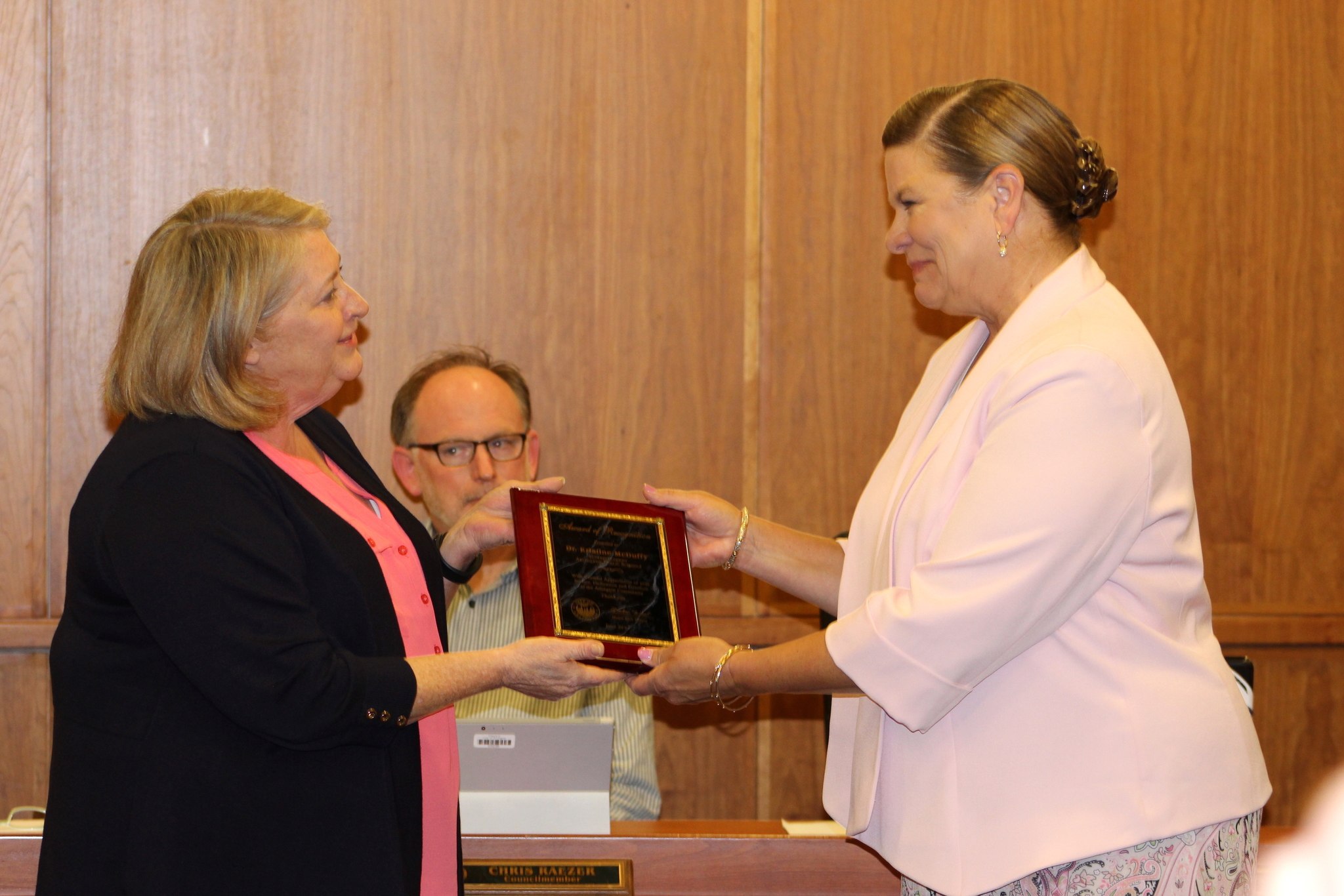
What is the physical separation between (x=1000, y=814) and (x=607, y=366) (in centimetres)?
192

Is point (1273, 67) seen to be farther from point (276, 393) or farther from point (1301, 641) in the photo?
point (276, 393)

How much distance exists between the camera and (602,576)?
2229 millimetres

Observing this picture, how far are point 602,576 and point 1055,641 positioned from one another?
85cm

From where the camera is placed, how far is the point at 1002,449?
5.42 feet

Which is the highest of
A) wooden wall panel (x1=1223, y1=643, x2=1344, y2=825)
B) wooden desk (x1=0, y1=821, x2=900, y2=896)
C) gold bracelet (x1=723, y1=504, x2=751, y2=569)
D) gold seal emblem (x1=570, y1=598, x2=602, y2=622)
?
gold bracelet (x1=723, y1=504, x2=751, y2=569)

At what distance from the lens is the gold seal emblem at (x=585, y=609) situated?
219cm

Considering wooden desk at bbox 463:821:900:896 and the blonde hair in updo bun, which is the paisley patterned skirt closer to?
wooden desk at bbox 463:821:900:896

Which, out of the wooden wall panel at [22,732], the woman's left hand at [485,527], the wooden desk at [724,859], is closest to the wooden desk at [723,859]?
the wooden desk at [724,859]

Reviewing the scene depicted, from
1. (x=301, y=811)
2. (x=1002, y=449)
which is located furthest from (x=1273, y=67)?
(x=301, y=811)

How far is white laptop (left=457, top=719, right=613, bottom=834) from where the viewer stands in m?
2.13

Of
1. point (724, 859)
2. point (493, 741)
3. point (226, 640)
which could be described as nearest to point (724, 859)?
point (724, 859)

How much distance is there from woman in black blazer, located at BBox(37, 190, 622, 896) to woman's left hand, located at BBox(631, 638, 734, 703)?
0.36m

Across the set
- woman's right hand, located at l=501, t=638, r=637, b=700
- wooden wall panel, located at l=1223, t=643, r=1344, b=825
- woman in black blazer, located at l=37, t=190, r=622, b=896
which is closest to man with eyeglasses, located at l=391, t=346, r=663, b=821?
woman's right hand, located at l=501, t=638, r=637, b=700

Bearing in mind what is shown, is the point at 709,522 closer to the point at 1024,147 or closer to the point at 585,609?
the point at 585,609
